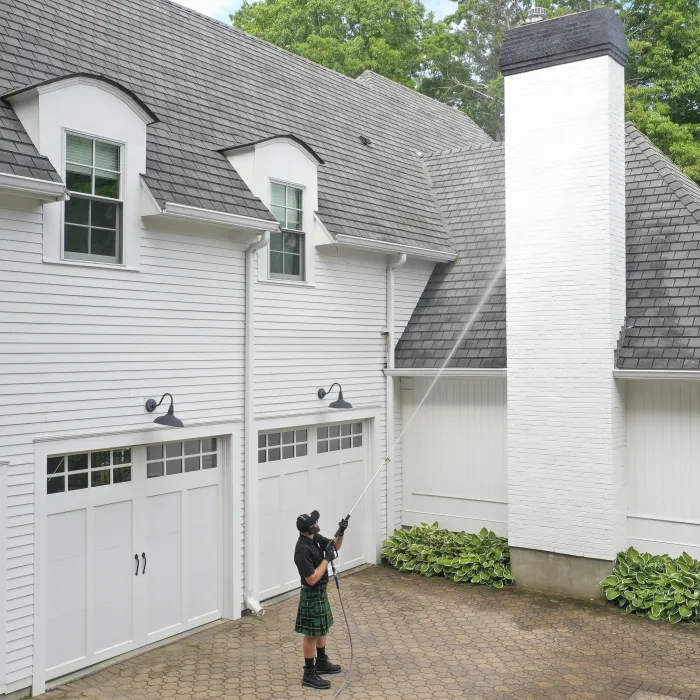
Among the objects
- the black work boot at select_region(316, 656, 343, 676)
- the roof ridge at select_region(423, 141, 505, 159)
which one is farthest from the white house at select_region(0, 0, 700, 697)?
the black work boot at select_region(316, 656, 343, 676)

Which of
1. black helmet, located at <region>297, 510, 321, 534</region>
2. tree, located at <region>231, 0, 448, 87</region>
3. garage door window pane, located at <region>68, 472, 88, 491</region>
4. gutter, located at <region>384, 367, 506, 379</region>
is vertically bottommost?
black helmet, located at <region>297, 510, 321, 534</region>

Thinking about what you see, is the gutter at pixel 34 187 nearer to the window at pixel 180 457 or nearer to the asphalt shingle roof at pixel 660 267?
the window at pixel 180 457

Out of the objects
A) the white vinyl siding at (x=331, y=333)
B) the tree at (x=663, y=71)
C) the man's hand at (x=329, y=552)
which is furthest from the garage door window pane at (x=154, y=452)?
the tree at (x=663, y=71)

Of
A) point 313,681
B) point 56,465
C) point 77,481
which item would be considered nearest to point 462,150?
point 77,481

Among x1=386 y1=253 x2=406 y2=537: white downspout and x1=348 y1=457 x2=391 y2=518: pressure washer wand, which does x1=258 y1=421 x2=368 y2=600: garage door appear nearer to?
x1=348 y1=457 x2=391 y2=518: pressure washer wand

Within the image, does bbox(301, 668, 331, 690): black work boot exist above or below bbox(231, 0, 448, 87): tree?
below

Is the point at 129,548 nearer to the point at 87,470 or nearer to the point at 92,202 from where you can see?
the point at 87,470

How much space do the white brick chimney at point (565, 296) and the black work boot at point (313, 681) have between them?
4351 mm

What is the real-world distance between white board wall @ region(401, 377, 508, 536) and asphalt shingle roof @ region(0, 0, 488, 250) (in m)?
2.54

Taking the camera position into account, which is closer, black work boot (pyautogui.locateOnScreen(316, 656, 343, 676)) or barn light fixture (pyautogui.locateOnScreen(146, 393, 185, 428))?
black work boot (pyautogui.locateOnScreen(316, 656, 343, 676))

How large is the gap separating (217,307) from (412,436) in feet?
15.1

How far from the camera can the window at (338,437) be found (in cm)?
1207

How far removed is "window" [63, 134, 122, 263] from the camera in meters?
8.40

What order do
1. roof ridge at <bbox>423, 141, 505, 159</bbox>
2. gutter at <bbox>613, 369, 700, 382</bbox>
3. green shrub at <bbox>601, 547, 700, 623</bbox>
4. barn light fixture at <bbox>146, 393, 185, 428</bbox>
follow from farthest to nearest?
roof ridge at <bbox>423, 141, 505, 159</bbox> < gutter at <bbox>613, 369, 700, 382</bbox> < green shrub at <bbox>601, 547, 700, 623</bbox> < barn light fixture at <bbox>146, 393, 185, 428</bbox>
